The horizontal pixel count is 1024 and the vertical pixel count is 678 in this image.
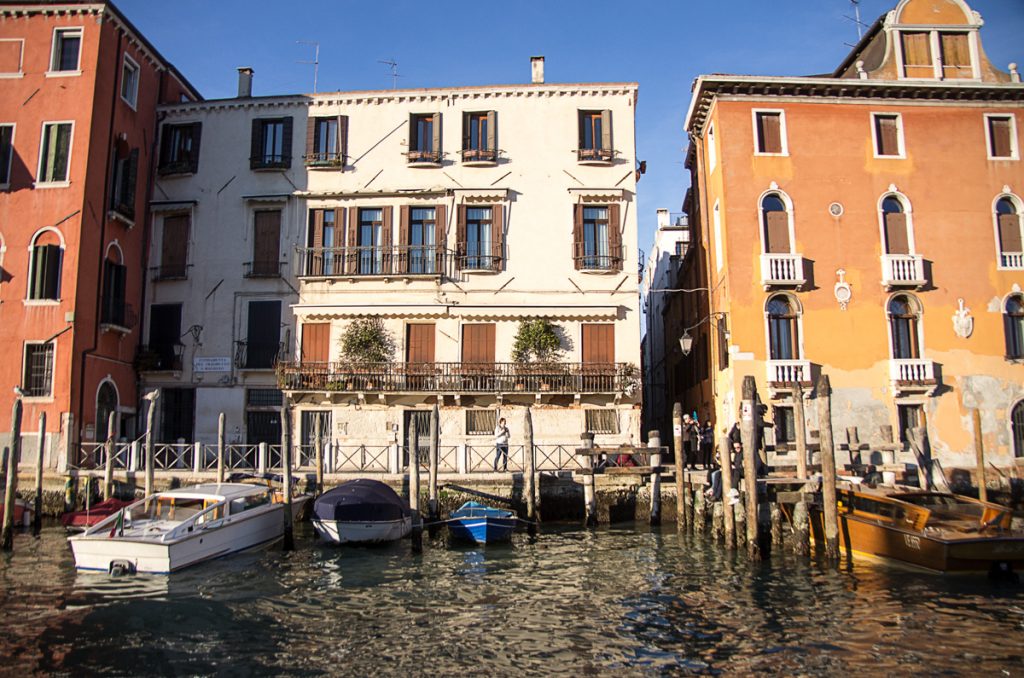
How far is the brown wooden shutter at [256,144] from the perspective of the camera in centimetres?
2697

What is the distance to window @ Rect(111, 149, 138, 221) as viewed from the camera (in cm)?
2545

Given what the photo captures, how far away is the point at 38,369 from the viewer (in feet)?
76.7

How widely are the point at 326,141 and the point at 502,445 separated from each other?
41.7 ft

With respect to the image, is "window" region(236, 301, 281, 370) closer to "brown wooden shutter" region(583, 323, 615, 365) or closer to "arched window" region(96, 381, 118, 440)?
"arched window" region(96, 381, 118, 440)

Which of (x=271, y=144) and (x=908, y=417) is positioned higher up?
(x=271, y=144)

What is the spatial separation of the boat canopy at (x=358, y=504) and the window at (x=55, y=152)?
1455 cm

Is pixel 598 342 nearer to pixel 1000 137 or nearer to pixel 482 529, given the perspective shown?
pixel 482 529

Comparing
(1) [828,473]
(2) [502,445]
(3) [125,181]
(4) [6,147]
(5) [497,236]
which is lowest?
(1) [828,473]

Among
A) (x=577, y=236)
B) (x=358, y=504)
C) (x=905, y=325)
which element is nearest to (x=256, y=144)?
(x=577, y=236)

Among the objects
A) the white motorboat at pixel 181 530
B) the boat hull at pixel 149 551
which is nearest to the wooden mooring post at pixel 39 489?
the white motorboat at pixel 181 530

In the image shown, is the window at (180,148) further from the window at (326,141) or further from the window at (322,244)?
the window at (322,244)

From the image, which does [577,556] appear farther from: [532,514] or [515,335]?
[515,335]

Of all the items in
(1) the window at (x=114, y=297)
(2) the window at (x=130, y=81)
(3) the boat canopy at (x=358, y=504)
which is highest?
(2) the window at (x=130, y=81)

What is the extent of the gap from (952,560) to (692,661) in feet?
22.9
